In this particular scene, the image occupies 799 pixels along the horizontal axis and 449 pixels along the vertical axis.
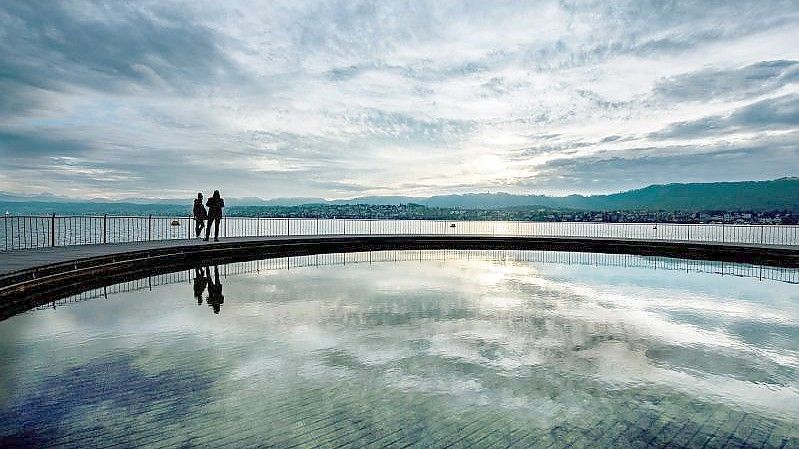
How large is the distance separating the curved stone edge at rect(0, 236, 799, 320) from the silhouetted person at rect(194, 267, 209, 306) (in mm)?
1079

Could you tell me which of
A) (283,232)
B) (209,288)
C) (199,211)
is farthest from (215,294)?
(283,232)

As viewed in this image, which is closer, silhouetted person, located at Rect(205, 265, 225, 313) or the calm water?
the calm water

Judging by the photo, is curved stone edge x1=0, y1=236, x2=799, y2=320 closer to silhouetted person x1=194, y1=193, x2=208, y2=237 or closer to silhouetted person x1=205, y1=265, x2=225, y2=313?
silhouetted person x1=205, y1=265, x2=225, y2=313

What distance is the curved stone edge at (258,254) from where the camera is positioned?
1008 centimetres

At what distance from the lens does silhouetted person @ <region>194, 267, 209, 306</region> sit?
10.4 m

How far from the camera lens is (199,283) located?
480 inches

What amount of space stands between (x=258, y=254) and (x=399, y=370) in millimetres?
15230

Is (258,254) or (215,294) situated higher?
(258,254)

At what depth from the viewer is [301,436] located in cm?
397

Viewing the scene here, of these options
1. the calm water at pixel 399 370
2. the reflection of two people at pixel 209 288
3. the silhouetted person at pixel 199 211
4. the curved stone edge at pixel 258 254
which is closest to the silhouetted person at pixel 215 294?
the reflection of two people at pixel 209 288

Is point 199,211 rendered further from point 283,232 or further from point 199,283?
point 283,232

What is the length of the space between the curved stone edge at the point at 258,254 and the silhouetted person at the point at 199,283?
108cm

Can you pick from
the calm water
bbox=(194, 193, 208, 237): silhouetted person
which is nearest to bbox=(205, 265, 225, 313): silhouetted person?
the calm water

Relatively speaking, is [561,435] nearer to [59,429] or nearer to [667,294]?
[59,429]
